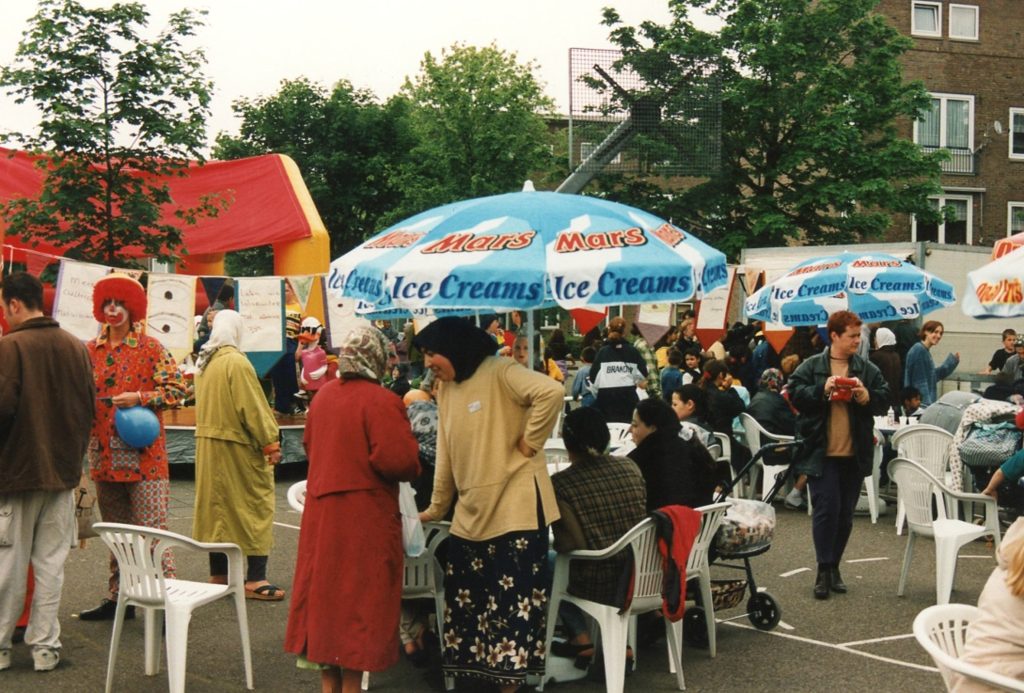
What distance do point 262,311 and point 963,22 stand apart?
32020 millimetres

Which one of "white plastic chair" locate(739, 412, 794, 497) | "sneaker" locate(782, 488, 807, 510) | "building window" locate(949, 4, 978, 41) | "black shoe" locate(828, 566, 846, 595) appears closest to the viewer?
"black shoe" locate(828, 566, 846, 595)

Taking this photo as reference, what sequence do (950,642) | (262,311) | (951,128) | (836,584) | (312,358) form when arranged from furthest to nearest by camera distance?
(951,128) → (312,358) → (262,311) → (836,584) → (950,642)

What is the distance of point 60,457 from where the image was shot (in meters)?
6.31

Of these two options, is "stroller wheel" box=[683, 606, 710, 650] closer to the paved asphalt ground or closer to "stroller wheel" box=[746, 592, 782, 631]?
the paved asphalt ground

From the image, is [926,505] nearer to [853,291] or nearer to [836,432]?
[836,432]

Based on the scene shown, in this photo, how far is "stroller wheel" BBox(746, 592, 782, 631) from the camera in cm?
709

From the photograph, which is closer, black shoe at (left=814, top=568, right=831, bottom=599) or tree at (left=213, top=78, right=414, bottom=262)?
black shoe at (left=814, top=568, right=831, bottom=599)

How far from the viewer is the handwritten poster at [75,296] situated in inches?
491

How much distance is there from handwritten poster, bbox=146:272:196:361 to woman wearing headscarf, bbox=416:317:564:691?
825 cm

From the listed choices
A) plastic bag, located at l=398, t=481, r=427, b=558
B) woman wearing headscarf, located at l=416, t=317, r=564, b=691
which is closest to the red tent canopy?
woman wearing headscarf, located at l=416, t=317, r=564, b=691

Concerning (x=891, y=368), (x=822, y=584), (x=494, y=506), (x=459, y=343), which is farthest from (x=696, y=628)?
(x=891, y=368)

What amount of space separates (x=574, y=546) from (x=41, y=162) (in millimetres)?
11990

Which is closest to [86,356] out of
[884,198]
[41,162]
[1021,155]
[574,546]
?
[574,546]

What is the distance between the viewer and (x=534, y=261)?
5.54 m
